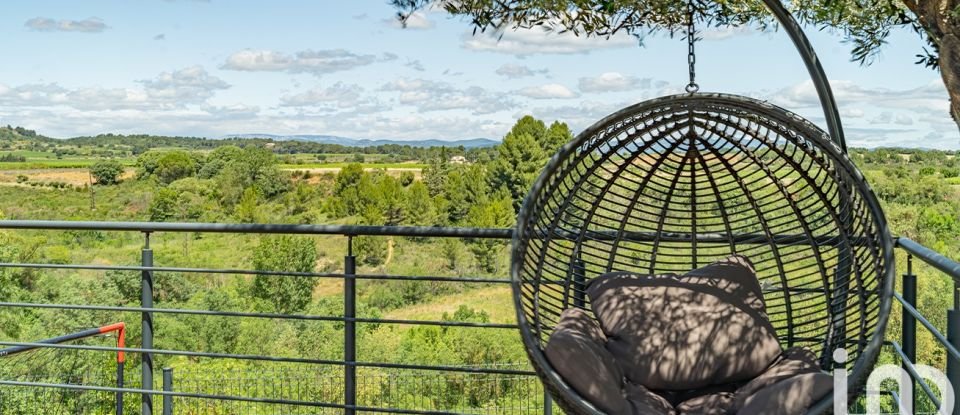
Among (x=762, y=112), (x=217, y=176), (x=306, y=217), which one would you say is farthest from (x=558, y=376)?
(x=217, y=176)

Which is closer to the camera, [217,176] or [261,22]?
[217,176]

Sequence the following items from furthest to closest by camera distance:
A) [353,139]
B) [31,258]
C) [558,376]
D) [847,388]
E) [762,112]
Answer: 1. [353,139]
2. [31,258]
3. [762,112]
4. [558,376]
5. [847,388]

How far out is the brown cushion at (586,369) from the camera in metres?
1.84

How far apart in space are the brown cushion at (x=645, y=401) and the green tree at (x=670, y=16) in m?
1.22

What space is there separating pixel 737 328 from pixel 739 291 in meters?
0.17

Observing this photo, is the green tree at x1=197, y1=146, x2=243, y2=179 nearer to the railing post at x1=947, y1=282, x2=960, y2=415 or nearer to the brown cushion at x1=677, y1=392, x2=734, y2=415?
the brown cushion at x1=677, y1=392, x2=734, y2=415

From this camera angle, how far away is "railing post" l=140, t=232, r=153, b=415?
2.57 m

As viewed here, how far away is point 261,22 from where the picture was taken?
111ft

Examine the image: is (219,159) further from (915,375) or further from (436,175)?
(915,375)

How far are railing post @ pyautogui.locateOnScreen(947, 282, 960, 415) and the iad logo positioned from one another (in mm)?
23

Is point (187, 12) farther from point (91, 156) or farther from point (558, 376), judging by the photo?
point (558, 376)

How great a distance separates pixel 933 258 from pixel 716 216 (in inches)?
37.9

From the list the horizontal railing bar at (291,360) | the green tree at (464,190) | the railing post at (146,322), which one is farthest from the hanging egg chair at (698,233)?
the green tree at (464,190)

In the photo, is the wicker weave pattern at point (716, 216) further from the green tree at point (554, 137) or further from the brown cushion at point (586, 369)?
the green tree at point (554, 137)
